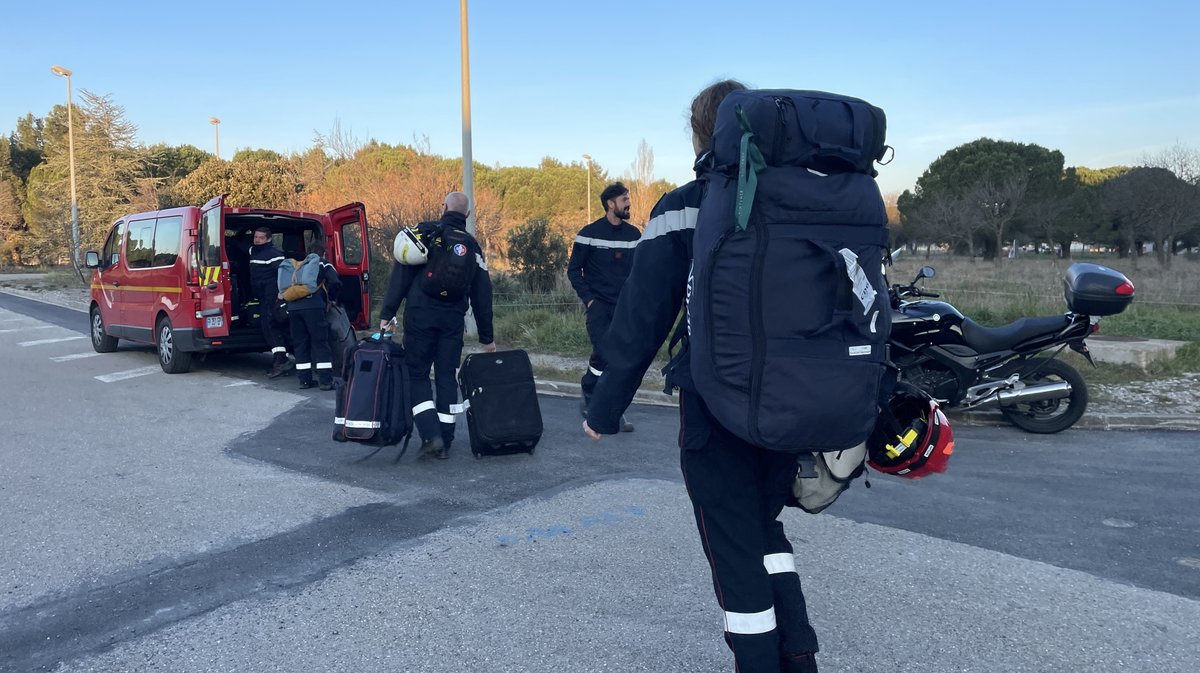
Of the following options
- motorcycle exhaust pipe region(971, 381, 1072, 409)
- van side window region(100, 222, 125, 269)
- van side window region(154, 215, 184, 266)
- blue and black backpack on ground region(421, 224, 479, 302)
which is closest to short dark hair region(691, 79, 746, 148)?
blue and black backpack on ground region(421, 224, 479, 302)

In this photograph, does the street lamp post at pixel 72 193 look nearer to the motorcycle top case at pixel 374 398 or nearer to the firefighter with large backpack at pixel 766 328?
the motorcycle top case at pixel 374 398

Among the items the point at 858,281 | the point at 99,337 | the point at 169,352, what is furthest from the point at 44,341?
the point at 858,281

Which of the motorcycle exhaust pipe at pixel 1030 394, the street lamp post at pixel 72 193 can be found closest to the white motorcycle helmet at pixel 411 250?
the motorcycle exhaust pipe at pixel 1030 394

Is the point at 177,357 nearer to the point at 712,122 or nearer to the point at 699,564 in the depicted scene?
the point at 699,564

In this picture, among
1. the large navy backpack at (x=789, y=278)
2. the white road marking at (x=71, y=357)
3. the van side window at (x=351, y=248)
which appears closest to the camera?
the large navy backpack at (x=789, y=278)

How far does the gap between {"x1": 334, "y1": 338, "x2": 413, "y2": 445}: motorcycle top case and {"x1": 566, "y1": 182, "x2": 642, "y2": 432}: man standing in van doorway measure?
63.5 inches

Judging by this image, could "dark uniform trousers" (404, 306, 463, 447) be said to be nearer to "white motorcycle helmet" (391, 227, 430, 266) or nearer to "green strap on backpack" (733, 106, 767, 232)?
"white motorcycle helmet" (391, 227, 430, 266)

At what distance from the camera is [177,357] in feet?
33.3

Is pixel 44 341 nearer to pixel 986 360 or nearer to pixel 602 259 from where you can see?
pixel 602 259

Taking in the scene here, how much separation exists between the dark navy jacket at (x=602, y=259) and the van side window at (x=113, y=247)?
7651mm

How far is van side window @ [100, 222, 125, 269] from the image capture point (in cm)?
1152

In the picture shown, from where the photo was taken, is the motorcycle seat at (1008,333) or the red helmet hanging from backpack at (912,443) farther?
the motorcycle seat at (1008,333)

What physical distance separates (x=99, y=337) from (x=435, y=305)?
29.3 feet

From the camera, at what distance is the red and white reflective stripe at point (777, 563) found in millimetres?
2436
